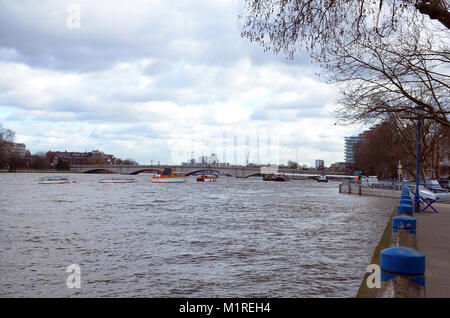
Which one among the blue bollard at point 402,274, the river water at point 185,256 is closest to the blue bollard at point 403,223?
the river water at point 185,256

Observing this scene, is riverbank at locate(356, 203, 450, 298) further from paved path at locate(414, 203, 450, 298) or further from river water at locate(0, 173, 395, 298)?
river water at locate(0, 173, 395, 298)

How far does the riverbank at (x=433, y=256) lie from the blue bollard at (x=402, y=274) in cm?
69

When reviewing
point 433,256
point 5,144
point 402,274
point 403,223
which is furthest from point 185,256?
point 5,144

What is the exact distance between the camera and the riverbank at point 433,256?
6.43m

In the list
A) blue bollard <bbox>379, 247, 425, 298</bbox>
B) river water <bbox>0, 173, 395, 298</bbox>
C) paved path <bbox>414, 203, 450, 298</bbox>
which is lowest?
river water <bbox>0, 173, 395, 298</bbox>

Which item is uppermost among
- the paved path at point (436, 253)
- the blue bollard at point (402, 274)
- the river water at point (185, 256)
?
the blue bollard at point (402, 274)

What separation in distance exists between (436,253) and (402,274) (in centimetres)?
680

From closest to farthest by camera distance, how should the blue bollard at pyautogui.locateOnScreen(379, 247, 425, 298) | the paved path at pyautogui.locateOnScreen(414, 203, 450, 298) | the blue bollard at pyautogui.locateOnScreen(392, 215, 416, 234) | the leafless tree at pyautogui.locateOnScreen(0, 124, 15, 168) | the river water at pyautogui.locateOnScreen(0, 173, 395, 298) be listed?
the blue bollard at pyautogui.locateOnScreen(379, 247, 425, 298) < the paved path at pyautogui.locateOnScreen(414, 203, 450, 298) < the blue bollard at pyautogui.locateOnScreen(392, 215, 416, 234) < the river water at pyautogui.locateOnScreen(0, 173, 395, 298) < the leafless tree at pyautogui.locateOnScreen(0, 124, 15, 168)

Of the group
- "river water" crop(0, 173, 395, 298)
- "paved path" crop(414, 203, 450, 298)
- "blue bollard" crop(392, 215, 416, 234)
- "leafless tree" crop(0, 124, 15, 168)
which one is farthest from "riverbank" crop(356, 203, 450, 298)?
"leafless tree" crop(0, 124, 15, 168)

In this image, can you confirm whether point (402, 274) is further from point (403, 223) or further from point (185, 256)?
point (185, 256)

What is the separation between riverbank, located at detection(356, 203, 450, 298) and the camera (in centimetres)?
643

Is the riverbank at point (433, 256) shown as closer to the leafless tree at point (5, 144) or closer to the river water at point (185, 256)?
the river water at point (185, 256)

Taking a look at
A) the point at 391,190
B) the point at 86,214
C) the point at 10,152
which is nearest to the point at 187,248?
the point at 86,214
